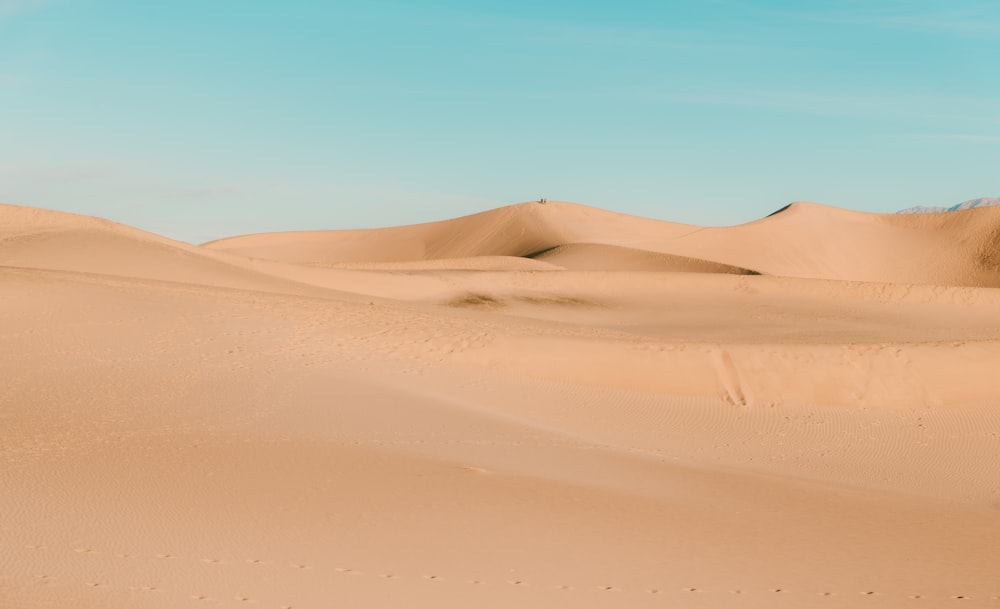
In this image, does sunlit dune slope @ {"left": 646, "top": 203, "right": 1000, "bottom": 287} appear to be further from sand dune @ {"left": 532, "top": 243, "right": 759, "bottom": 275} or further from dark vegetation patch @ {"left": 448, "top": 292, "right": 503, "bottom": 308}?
dark vegetation patch @ {"left": 448, "top": 292, "right": 503, "bottom": 308}

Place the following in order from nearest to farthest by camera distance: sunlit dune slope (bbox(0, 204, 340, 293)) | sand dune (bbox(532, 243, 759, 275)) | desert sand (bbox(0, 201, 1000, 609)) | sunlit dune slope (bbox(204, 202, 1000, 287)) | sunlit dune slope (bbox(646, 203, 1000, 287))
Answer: desert sand (bbox(0, 201, 1000, 609)) → sunlit dune slope (bbox(0, 204, 340, 293)) → sand dune (bbox(532, 243, 759, 275)) → sunlit dune slope (bbox(204, 202, 1000, 287)) → sunlit dune slope (bbox(646, 203, 1000, 287))

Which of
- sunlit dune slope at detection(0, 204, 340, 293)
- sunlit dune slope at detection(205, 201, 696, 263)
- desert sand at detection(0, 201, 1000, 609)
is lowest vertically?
desert sand at detection(0, 201, 1000, 609)

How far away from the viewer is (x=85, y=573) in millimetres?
5969

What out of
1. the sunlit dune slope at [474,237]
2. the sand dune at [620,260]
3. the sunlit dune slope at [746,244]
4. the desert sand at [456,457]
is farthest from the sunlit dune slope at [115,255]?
the sunlit dune slope at [474,237]

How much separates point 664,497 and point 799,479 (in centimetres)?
260

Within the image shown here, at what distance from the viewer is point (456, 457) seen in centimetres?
964

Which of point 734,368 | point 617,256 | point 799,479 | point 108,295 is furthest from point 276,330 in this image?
point 617,256

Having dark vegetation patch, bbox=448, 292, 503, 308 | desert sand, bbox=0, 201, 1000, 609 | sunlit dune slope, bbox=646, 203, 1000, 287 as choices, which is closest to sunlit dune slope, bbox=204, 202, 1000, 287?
sunlit dune slope, bbox=646, 203, 1000, 287

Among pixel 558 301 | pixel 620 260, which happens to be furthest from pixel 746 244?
pixel 558 301

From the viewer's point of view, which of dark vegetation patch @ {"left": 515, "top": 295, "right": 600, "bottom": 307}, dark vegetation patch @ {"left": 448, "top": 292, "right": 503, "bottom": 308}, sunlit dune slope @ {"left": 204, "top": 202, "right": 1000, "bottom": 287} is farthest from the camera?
sunlit dune slope @ {"left": 204, "top": 202, "right": 1000, "bottom": 287}

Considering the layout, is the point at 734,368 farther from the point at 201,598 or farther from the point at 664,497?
the point at 201,598

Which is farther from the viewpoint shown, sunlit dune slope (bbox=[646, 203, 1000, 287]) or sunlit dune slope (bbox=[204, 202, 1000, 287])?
sunlit dune slope (bbox=[646, 203, 1000, 287])

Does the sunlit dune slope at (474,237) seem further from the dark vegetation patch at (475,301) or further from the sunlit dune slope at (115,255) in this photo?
the sunlit dune slope at (115,255)

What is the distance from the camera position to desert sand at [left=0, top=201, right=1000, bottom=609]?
6453 mm
